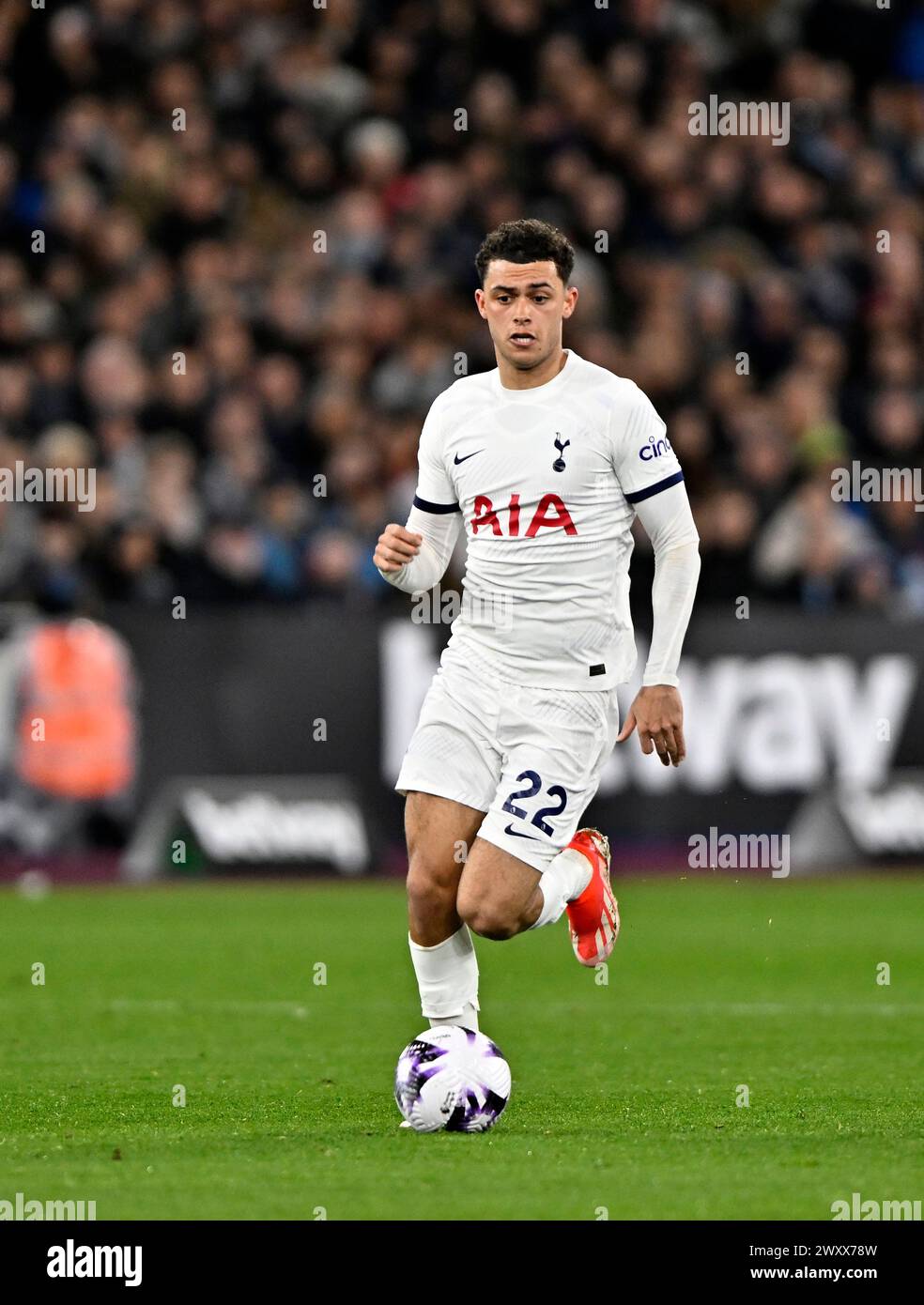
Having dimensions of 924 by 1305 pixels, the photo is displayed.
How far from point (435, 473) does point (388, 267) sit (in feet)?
37.3

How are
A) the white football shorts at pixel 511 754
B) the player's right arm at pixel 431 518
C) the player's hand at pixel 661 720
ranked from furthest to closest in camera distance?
1. the player's right arm at pixel 431 518
2. the white football shorts at pixel 511 754
3. the player's hand at pixel 661 720

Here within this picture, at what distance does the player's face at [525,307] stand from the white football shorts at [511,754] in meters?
0.96

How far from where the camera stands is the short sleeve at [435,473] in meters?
7.62

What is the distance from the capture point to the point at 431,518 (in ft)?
25.4

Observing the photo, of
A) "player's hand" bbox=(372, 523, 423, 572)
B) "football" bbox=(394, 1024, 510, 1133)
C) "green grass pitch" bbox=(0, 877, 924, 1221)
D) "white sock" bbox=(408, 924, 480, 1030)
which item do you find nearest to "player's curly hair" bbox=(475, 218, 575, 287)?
"player's hand" bbox=(372, 523, 423, 572)

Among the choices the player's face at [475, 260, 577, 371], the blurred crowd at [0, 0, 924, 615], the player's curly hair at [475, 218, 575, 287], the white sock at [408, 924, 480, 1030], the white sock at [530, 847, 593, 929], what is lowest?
the white sock at [408, 924, 480, 1030]

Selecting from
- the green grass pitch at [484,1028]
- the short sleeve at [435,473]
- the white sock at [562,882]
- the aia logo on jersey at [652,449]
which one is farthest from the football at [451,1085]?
the aia logo on jersey at [652,449]

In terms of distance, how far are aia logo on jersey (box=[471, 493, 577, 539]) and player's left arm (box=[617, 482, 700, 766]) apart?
23cm

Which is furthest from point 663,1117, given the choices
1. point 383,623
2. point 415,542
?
point 383,623

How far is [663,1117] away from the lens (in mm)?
7547

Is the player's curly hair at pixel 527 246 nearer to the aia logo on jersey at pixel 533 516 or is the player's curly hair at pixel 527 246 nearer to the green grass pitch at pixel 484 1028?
the aia logo on jersey at pixel 533 516

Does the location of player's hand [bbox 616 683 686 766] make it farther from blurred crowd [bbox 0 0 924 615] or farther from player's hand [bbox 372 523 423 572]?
blurred crowd [bbox 0 0 924 615]

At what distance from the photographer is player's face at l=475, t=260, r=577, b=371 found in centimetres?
730

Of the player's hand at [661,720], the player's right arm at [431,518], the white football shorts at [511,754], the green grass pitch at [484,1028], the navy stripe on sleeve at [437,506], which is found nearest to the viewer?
the green grass pitch at [484,1028]
